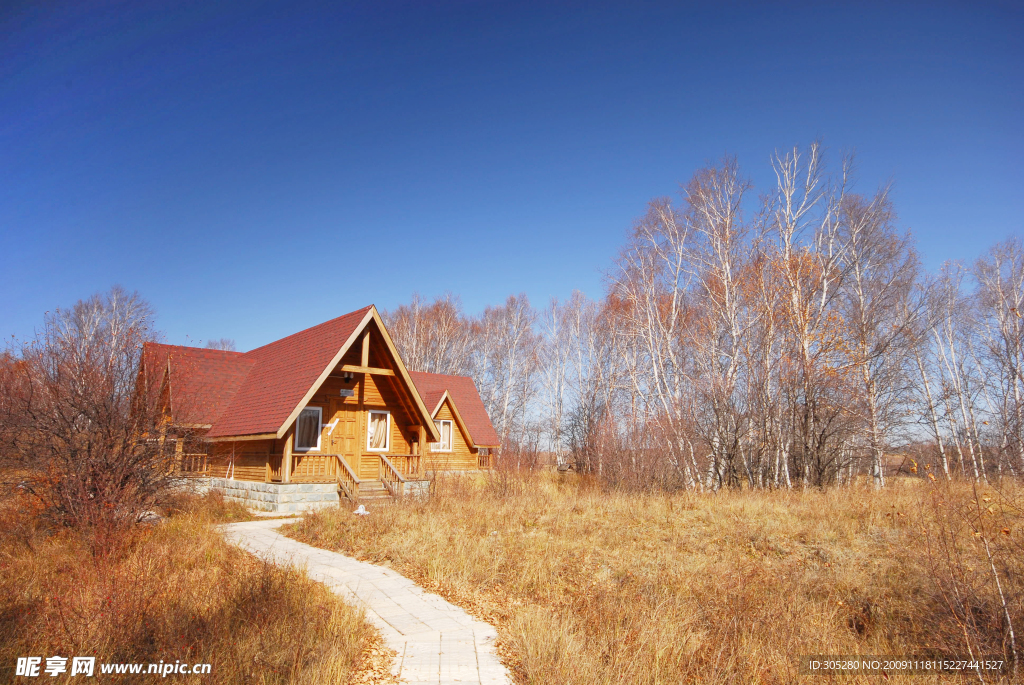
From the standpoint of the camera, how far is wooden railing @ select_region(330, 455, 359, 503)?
15.6 meters

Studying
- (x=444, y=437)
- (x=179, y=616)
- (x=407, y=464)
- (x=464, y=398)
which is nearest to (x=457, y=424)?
(x=444, y=437)

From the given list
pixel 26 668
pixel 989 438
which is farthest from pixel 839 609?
pixel 989 438

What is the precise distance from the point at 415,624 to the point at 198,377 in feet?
56.5

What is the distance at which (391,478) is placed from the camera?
17.9 meters

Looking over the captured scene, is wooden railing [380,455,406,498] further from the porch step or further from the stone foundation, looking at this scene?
the stone foundation

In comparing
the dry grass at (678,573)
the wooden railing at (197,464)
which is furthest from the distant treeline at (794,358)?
the wooden railing at (197,464)

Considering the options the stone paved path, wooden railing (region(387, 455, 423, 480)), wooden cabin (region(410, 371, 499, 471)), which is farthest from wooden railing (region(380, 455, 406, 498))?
the stone paved path

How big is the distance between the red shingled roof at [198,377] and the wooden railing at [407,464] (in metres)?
6.25

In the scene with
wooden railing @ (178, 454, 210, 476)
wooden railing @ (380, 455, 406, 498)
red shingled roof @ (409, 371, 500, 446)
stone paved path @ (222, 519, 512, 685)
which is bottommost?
stone paved path @ (222, 519, 512, 685)

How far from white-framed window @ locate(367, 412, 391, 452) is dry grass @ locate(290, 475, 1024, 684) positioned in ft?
22.3

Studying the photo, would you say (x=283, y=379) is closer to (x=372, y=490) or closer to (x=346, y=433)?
(x=346, y=433)

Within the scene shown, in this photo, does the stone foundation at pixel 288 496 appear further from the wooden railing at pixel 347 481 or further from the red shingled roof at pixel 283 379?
the red shingled roof at pixel 283 379

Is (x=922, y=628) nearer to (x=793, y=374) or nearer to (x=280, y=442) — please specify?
(x=793, y=374)

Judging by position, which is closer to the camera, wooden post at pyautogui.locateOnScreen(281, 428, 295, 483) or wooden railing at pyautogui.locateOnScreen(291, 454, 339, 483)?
wooden post at pyautogui.locateOnScreen(281, 428, 295, 483)
